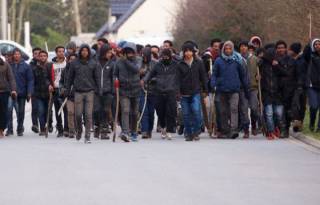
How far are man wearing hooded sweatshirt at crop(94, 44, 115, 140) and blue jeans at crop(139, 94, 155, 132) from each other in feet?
2.41

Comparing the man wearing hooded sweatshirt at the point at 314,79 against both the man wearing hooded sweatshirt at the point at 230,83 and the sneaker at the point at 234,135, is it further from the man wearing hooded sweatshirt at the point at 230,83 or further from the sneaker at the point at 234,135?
the sneaker at the point at 234,135

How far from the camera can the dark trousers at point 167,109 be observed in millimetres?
22688

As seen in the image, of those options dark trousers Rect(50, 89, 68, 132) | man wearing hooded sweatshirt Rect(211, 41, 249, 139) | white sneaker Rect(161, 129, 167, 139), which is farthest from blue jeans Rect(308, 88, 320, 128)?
dark trousers Rect(50, 89, 68, 132)

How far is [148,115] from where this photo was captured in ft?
76.8

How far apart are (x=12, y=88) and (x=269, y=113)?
17.9 feet

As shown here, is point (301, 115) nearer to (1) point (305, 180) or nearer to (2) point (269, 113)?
(2) point (269, 113)

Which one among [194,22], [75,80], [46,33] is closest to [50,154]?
[75,80]

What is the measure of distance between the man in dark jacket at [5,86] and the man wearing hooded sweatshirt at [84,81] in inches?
96.3

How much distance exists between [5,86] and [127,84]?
129 inches

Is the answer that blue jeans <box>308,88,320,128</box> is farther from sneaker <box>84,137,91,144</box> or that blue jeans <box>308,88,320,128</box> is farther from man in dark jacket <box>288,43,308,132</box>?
sneaker <box>84,137,91,144</box>

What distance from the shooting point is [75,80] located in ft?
72.0

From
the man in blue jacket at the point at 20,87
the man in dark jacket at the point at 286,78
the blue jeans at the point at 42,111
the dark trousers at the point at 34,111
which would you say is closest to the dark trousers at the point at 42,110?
the blue jeans at the point at 42,111

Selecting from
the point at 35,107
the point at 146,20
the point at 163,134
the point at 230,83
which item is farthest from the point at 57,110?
the point at 146,20

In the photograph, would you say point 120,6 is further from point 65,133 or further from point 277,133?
point 277,133
